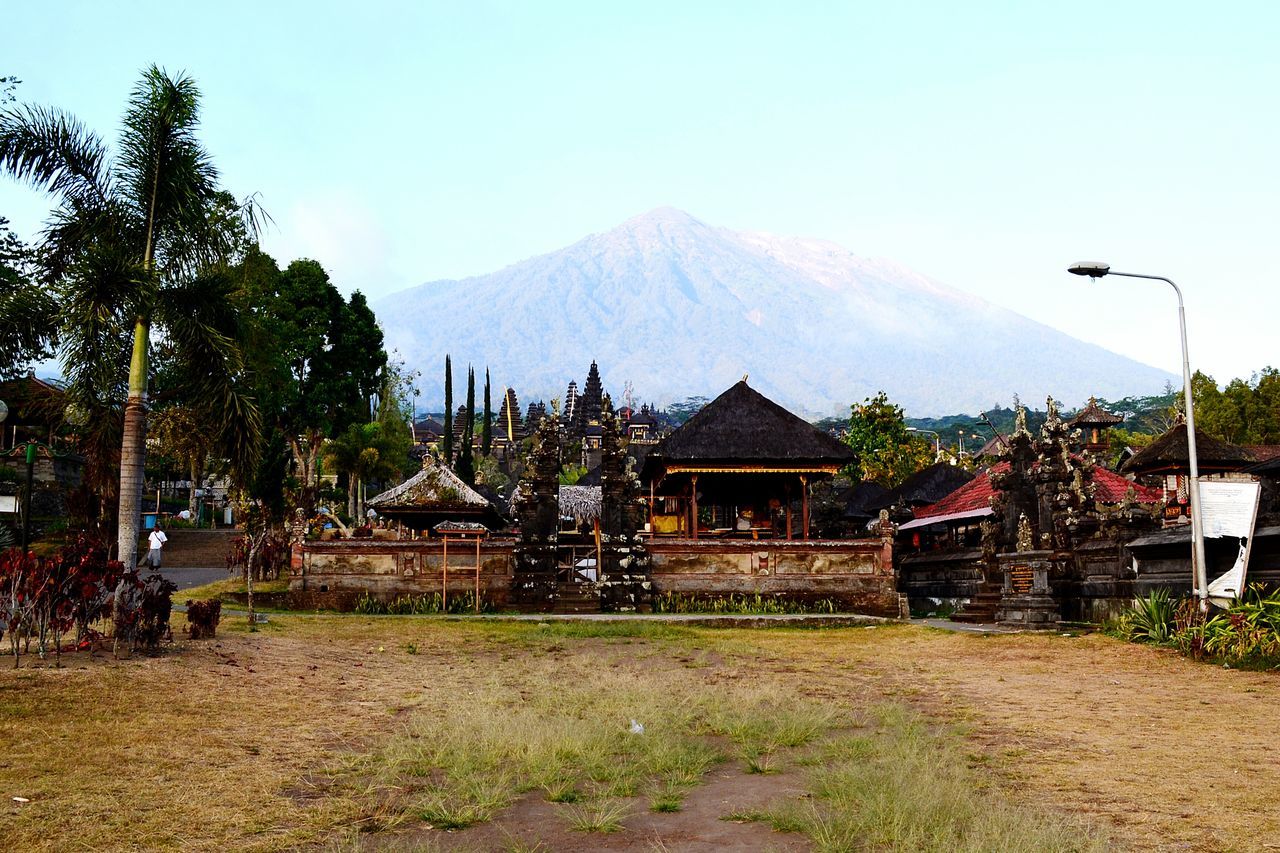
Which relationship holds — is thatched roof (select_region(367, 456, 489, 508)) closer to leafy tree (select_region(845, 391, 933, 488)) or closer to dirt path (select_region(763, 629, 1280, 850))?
dirt path (select_region(763, 629, 1280, 850))

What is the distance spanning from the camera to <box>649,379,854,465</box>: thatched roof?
114ft

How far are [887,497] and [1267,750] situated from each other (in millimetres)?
45209

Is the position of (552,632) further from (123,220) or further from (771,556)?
(123,220)

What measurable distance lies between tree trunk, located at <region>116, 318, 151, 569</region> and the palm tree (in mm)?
15

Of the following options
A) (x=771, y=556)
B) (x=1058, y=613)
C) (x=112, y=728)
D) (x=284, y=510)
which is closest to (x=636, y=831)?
(x=112, y=728)

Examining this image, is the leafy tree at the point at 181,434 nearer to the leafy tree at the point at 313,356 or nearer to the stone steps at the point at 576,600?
the leafy tree at the point at 313,356

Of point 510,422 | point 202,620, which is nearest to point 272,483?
point 202,620

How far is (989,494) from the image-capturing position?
37781 millimetres

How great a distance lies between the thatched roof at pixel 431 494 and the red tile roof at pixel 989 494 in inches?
673

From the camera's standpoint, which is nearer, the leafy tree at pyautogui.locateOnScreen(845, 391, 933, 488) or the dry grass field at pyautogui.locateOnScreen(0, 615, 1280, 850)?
the dry grass field at pyautogui.locateOnScreen(0, 615, 1280, 850)


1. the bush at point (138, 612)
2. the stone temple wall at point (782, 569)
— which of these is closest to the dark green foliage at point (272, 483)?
the stone temple wall at point (782, 569)

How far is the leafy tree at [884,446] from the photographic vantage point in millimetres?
70625

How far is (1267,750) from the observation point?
10117 mm

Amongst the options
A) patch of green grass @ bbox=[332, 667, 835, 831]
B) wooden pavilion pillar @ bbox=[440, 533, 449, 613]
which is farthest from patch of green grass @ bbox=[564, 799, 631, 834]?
wooden pavilion pillar @ bbox=[440, 533, 449, 613]
